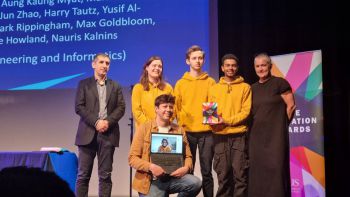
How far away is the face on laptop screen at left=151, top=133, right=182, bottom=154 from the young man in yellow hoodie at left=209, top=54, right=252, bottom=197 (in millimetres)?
466

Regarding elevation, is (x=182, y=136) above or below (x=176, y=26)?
below

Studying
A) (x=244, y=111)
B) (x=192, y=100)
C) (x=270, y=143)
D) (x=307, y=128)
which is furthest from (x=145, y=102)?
(x=307, y=128)

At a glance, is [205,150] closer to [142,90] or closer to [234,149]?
[234,149]

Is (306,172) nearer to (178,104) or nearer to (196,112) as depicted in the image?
(196,112)

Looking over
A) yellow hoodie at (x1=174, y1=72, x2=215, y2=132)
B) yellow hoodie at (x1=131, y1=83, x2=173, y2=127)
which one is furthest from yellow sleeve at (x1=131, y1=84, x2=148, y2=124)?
yellow hoodie at (x1=174, y1=72, x2=215, y2=132)

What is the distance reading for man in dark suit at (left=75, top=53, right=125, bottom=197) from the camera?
489 centimetres

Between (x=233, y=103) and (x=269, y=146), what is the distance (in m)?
0.56

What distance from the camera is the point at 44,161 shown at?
4270 millimetres

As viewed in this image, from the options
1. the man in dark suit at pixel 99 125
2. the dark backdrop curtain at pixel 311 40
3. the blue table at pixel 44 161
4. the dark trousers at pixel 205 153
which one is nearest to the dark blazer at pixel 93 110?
the man in dark suit at pixel 99 125

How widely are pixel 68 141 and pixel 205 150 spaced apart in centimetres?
249

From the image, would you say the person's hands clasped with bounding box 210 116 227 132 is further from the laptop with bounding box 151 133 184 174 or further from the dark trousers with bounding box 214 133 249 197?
the laptop with bounding box 151 133 184 174

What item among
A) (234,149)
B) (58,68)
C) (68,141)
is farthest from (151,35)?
(234,149)

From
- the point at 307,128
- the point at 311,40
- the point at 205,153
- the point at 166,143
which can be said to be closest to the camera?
the point at 166,143

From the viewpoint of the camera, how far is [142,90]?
16.0 feet
